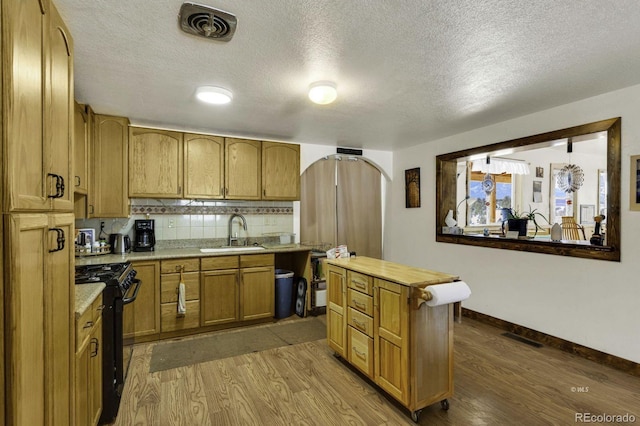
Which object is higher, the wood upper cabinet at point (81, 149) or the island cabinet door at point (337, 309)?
the wood upper cabinet at point (81, 149)

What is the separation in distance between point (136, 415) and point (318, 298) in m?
2.34

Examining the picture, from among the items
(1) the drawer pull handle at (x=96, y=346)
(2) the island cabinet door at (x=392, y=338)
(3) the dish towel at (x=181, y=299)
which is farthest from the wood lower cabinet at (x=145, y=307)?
(2) the island cabinet door at (x=392, y=338)

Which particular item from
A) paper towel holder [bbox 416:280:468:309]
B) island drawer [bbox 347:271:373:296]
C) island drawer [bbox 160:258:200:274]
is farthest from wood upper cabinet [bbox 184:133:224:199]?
paper towel holder [bbox 416:280:468:309]

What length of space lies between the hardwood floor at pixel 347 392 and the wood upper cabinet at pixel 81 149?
5.35ft

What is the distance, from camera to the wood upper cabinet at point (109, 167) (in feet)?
10.1

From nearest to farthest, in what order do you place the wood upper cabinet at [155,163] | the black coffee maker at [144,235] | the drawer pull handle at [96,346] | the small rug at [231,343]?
1. the drawer pull handle at [96,346]
2. the small rug at [231,343]
3. the wood upper cabinet at [155,163]
4. the black coffee maker at [144,235]

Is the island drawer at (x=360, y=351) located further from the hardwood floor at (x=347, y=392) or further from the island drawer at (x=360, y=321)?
the hardwood floor at (x=347, y=392)

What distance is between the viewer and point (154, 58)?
1980 millimetres

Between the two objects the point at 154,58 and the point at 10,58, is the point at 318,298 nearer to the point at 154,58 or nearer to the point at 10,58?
the point at 154,58

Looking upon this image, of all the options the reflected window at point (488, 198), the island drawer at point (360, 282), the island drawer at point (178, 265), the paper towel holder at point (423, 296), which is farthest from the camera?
the reflected window at point (488, 198)

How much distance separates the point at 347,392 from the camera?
2283 millimetres

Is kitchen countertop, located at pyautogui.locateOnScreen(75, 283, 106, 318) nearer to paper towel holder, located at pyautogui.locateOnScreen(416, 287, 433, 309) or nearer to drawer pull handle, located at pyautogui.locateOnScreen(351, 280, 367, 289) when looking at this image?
drawer pull handle, located at pyautogui.locateOnScreen(351, 280, 367, 289)

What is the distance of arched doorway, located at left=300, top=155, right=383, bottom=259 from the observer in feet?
15.2

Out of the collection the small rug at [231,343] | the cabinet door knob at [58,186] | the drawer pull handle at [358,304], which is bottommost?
the small rug at [231,343]
